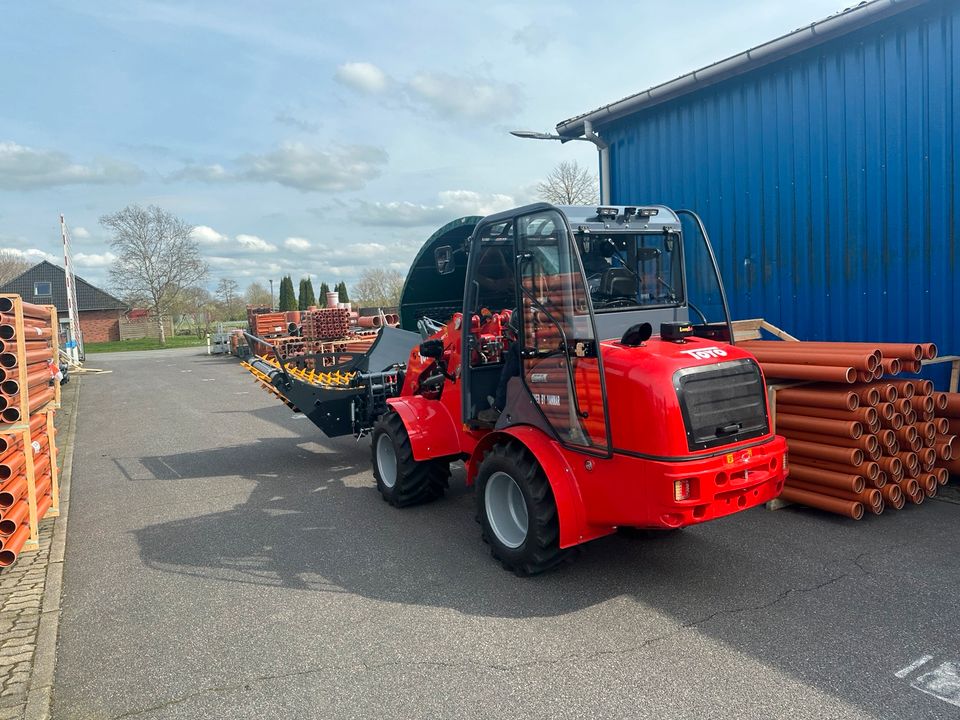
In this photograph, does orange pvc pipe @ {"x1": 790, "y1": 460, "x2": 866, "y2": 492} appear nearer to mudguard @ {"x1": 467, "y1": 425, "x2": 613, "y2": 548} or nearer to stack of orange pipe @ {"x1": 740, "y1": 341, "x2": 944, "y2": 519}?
stack of orange pipe @ {"x1": 740, "y1": 341, "x2": 944, "y2": 519}

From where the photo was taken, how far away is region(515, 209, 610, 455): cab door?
14.5 feet

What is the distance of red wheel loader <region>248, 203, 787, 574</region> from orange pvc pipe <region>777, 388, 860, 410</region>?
1.13 m

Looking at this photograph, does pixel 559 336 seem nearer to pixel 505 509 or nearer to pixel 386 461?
pixel 505 509

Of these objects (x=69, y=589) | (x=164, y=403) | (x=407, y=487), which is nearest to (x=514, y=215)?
(x=407, y=487)

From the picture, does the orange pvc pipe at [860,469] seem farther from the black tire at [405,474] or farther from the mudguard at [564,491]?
the black tire at [405,474]

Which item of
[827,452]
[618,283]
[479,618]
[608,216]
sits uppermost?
[608,216]

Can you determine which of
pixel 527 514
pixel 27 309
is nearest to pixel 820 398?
pixel 527 514

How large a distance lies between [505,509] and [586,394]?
1.26 metres

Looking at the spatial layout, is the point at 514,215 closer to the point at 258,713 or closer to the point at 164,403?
the point at 258,713

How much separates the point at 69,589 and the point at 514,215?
162 inches

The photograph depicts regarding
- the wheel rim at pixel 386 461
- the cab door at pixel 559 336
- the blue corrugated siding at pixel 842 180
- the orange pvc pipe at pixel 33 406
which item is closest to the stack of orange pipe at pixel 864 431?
the blue corrugated siding at pixel 842 180

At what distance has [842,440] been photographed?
5859mm

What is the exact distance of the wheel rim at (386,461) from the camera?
6734 mm

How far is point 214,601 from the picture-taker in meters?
4.78
